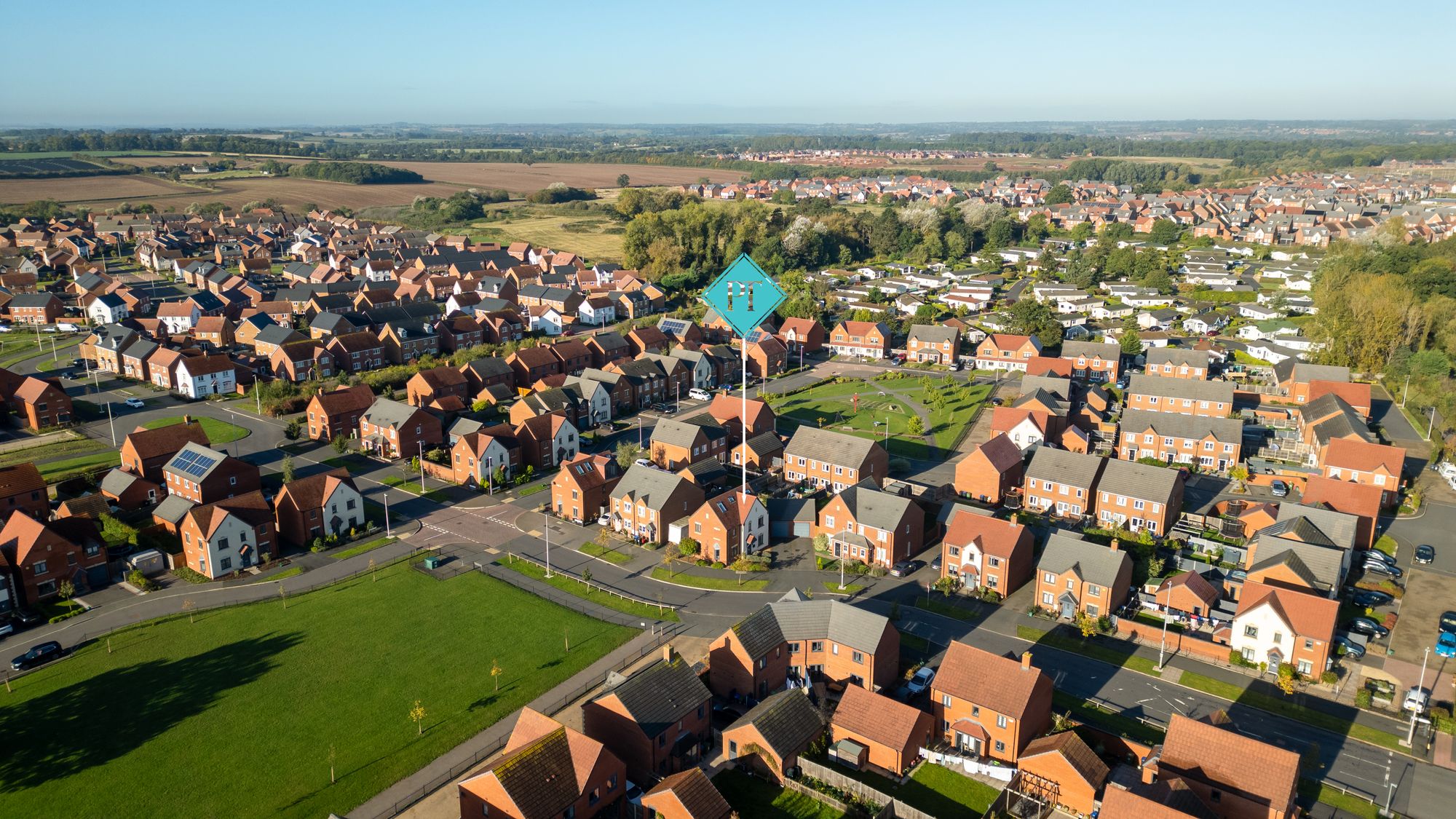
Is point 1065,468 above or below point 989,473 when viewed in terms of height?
above

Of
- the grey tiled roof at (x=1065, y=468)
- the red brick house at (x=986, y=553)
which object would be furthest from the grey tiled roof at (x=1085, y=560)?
the grey tiled roof at (x=1065, y=468)

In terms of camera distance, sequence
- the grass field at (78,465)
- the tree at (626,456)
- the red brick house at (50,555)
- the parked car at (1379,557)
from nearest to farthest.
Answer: the red brick house at (50,555) → the parked car at (1379,557) → the grass field at (78,465) → the tree at (626,456)

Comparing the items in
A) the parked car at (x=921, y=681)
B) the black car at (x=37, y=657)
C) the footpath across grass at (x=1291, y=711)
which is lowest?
the footpath across grass at (x=1291, y=711)

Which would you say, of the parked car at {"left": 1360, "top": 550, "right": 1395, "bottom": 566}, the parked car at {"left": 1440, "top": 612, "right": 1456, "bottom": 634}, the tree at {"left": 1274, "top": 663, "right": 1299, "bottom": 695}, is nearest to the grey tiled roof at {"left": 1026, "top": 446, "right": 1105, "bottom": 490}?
the parked car at {"left": 1360, "top": 550, "right": 1395, "bottom": 566}

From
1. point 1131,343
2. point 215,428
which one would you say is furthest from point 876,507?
point 1131,343

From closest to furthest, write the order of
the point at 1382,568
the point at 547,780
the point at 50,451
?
the point at 547,780 → the point at 1382,568 → the point at 50,451

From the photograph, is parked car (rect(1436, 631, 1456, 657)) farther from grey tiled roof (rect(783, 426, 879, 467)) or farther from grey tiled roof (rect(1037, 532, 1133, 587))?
grey tiled roof (rect(783, 426, 879, 467))

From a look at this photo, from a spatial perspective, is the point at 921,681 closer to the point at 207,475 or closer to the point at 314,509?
the point at 314,509

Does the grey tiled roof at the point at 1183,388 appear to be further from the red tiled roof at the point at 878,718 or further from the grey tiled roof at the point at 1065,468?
the red tiled roof at the point at 878,718
